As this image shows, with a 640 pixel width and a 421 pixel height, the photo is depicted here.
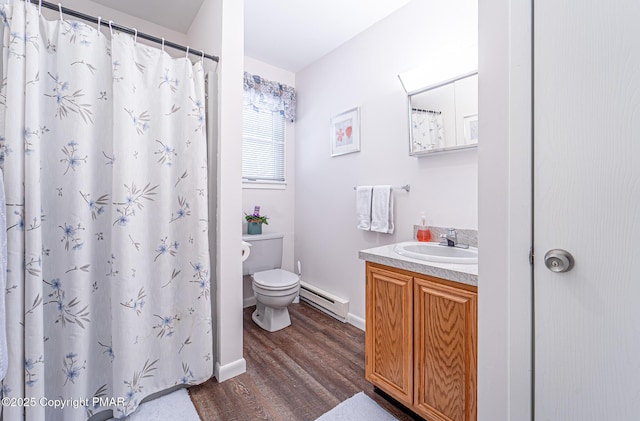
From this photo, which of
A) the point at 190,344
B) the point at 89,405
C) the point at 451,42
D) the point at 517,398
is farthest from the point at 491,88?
the point at 89,405

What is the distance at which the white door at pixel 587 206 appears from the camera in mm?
640

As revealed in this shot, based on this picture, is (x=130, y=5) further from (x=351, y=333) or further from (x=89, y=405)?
(x=351, y=333)

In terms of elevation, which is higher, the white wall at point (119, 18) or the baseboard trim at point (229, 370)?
the white wall at point (119, 18)

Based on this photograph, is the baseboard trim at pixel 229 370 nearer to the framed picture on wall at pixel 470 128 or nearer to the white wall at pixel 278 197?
the white wall at pixel 278 197

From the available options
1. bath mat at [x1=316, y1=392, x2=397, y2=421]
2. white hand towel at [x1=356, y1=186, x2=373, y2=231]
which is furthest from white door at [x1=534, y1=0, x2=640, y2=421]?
white hand towel at [x1=356, y1=186, x2=373, y2=231]

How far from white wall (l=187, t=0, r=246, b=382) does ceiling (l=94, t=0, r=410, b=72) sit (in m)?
0.45

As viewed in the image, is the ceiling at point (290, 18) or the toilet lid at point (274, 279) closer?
the ceiling at point (290, 18)

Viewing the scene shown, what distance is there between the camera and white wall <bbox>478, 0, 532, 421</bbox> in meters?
0.76

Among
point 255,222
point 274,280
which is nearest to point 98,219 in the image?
point 274,280

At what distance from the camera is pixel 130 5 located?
6.11ft

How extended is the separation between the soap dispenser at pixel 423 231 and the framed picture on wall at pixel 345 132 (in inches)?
32.6

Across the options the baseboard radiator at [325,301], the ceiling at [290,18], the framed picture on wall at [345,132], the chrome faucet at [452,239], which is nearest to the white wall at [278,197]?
the ceiling at [290,18]

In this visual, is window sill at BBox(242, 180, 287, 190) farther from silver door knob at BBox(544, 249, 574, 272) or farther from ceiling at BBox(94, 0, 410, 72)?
silver door knob at BBox(544, 249, 574, 272)

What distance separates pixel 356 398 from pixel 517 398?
2.97ft
